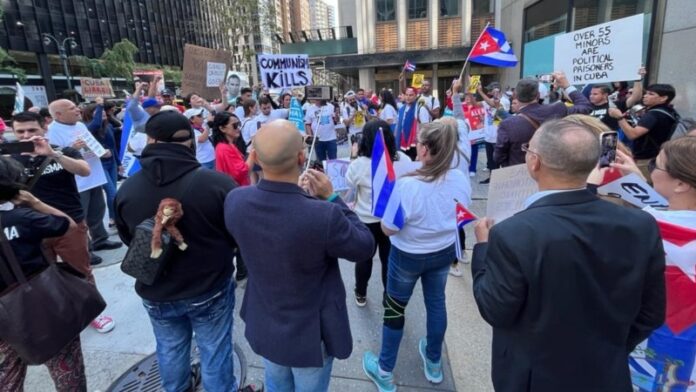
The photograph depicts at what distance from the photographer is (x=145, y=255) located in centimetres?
187

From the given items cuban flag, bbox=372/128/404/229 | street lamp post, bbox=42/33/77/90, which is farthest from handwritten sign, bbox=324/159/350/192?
street lamp post, bbox=42/33/77/90

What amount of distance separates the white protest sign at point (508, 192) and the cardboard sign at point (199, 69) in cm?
588

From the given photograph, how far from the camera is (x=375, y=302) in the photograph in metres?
3.71

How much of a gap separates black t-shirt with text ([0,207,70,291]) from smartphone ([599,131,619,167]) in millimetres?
2805

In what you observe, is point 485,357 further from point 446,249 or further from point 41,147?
point 41,147

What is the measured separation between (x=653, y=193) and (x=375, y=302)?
2.47 m

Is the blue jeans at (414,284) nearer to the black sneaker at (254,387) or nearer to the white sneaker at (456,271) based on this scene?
the black sneaker at (254,387)

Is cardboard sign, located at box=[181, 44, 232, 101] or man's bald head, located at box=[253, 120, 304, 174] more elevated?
cardboard sign, located at box=[181, 44, 232, 101]

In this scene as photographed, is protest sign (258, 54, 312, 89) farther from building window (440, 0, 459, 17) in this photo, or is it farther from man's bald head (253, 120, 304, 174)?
building window (440, 0, 459, 17)

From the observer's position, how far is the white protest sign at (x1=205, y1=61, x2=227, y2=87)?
675 centimetres

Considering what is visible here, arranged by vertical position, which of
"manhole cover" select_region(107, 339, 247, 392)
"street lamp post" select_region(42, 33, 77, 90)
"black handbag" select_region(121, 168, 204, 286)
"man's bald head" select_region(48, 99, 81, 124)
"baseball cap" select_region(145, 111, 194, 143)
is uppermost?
"street lamp post" select_region(42, 33, 77, 90)

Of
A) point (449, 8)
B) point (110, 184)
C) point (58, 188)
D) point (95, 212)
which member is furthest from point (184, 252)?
point (449, 8)

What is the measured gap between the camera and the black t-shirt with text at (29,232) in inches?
Answer: 73.1

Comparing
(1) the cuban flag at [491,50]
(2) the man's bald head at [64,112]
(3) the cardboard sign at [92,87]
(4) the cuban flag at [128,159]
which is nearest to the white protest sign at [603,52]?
(1) the cuban flag at [491,50]
